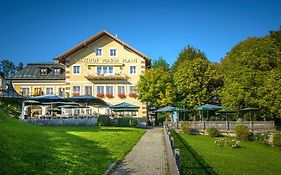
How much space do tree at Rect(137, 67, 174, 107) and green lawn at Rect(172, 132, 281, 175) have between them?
1949 cm

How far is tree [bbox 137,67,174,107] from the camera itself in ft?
165

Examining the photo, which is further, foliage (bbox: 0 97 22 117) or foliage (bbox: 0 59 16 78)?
foliage (bbox: 0 59 16 78)

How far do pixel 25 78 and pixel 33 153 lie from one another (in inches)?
1754

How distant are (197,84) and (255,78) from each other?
347 inches

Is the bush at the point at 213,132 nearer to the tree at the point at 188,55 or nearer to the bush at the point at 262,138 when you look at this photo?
the bush at the point at 262,138

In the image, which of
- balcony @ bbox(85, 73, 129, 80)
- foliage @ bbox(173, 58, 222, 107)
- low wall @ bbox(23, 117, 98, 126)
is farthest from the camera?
balcony @ bbox(85, 73, 129, 80)

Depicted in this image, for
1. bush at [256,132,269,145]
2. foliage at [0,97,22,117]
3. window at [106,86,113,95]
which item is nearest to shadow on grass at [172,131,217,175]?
bush at [256,132,269,145]

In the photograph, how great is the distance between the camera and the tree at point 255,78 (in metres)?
41.3

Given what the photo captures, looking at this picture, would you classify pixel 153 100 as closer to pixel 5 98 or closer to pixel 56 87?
pixel 56 87

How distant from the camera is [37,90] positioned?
5544cm

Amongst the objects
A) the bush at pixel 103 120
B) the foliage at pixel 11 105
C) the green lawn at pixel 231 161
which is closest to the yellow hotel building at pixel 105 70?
the foliage at pixel 11 105

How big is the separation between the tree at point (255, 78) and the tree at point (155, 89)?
324 inches

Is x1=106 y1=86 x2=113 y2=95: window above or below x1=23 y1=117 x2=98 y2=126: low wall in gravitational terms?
above

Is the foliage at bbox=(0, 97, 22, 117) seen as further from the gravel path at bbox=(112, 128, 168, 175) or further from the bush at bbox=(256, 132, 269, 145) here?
the bush at bbox=(256, 132, 269, 145)
